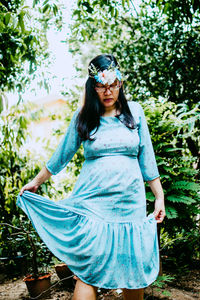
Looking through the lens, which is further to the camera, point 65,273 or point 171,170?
point 65,273

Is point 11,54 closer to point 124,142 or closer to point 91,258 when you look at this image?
point 124,142

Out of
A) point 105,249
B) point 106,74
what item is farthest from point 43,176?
point 106,74

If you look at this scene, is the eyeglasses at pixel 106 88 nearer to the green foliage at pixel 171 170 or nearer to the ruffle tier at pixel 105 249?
the ruffle tier at pixel 105 249

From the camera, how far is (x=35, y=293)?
313cm

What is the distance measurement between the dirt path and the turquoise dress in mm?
1312

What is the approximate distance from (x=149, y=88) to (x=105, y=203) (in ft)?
11.8

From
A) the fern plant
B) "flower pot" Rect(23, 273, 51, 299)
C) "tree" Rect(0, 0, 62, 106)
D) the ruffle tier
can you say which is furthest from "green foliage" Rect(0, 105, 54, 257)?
the ruffle tier

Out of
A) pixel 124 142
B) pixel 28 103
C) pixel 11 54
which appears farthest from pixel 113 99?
pixel 28 103

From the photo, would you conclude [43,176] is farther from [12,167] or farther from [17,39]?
[12,167]

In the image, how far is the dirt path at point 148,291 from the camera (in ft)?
9.78

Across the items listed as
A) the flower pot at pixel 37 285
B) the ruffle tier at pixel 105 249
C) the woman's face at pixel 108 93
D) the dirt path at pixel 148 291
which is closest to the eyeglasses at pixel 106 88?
the woman's face at pixel 108 93

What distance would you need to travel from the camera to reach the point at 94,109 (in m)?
1.85

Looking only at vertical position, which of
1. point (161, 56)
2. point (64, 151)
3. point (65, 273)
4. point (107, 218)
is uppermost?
point (161, 56)

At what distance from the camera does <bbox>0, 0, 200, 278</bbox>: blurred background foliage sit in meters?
2.99
